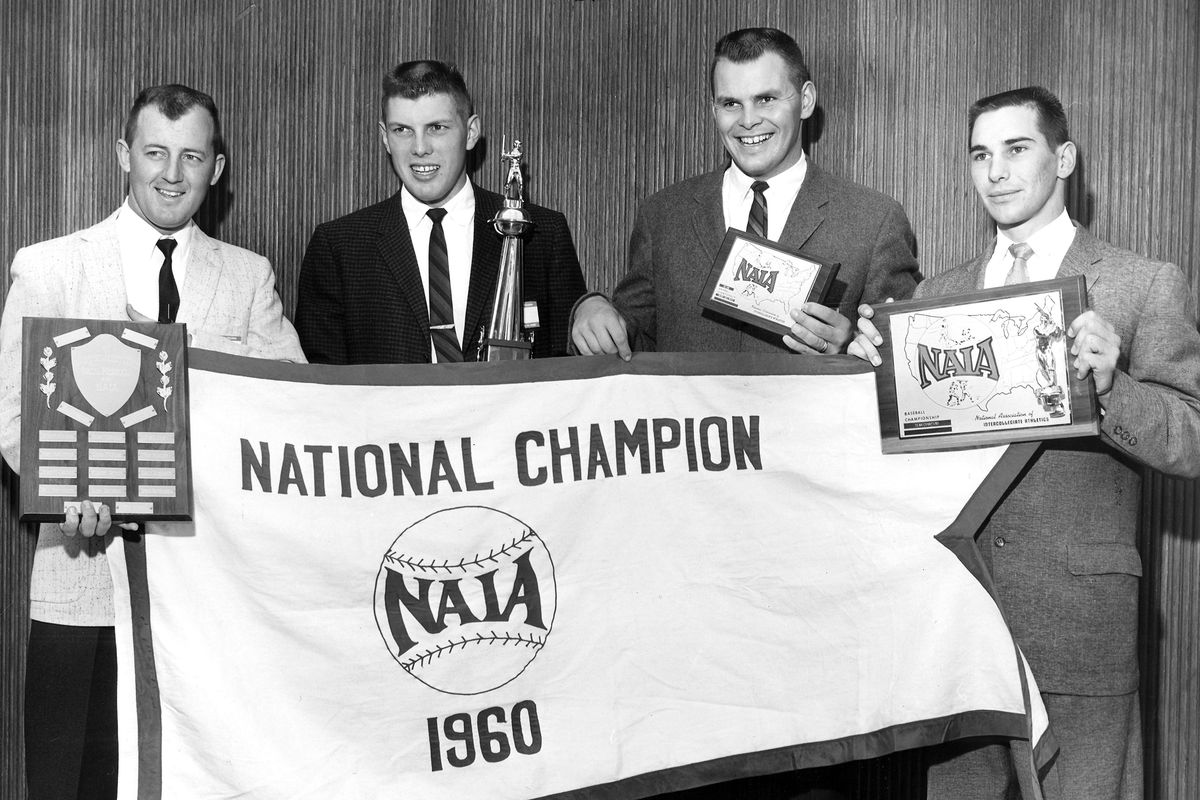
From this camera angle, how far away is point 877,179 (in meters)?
3.21

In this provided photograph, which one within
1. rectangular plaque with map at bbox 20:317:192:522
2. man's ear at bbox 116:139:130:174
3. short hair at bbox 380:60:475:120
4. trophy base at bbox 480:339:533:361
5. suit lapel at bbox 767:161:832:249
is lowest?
rectangular plaque with map at bbox 20:317:192:522

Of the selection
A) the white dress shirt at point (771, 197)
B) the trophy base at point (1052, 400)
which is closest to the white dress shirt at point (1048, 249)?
the trophy base at point (1052, 400)

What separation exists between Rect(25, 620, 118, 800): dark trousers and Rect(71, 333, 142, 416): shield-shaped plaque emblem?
1.95 feet

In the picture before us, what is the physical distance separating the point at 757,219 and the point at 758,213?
0.02 metres

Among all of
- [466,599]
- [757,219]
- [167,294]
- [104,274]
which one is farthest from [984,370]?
[104,274]

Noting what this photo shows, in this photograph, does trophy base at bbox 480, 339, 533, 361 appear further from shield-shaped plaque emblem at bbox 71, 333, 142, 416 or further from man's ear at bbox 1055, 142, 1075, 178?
man's ear at bbox 1055, 142, 1075, 178

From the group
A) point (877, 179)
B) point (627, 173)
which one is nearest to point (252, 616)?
point (627, 173)

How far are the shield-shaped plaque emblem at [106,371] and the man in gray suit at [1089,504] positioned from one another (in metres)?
1.39

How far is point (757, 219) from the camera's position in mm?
2764

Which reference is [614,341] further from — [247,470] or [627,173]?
[627,173]

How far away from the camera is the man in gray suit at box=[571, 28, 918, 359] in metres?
2.72

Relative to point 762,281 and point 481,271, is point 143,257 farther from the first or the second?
point 762,281

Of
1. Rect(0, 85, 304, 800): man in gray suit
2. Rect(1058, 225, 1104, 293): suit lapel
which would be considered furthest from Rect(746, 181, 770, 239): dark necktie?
Rect(0, 85, 304, 800): man in gray suit

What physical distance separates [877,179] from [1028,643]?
1.41 m
